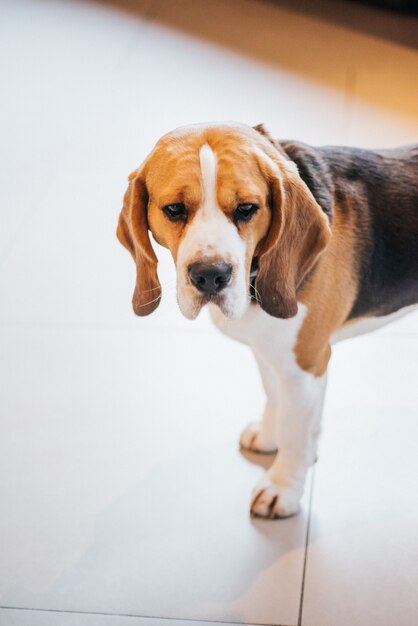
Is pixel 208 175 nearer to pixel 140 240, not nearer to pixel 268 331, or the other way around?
pixel 140 240

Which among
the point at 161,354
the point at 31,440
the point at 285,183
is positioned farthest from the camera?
the point at 161,354

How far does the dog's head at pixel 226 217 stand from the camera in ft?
5.74

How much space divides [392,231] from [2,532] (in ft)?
4.52

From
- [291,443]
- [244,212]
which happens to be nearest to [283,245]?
[244,212]

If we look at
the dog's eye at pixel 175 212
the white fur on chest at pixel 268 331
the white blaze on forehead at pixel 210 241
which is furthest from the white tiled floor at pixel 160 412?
the dog's eye at pixel 175 212

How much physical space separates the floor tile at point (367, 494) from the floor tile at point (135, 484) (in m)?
0.09

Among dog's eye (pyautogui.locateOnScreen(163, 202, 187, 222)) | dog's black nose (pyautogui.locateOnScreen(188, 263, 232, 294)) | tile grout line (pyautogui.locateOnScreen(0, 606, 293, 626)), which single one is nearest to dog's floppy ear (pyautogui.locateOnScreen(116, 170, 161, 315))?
dog's eye (pyautogui.locateOnScreen(163, 202, 187, 222))

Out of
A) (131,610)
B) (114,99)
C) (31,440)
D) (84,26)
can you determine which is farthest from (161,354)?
(84,26)

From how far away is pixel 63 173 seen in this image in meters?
3.99

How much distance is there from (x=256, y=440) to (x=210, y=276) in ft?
3.03

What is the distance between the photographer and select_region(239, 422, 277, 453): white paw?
99.3 inches

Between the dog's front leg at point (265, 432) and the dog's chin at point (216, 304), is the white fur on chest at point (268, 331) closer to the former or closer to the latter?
the dog's chin at point (216, 304)

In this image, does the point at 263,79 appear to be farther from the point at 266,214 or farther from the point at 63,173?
the point at 266,214

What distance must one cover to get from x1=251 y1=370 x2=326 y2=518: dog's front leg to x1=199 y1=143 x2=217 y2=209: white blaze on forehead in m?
0.57
